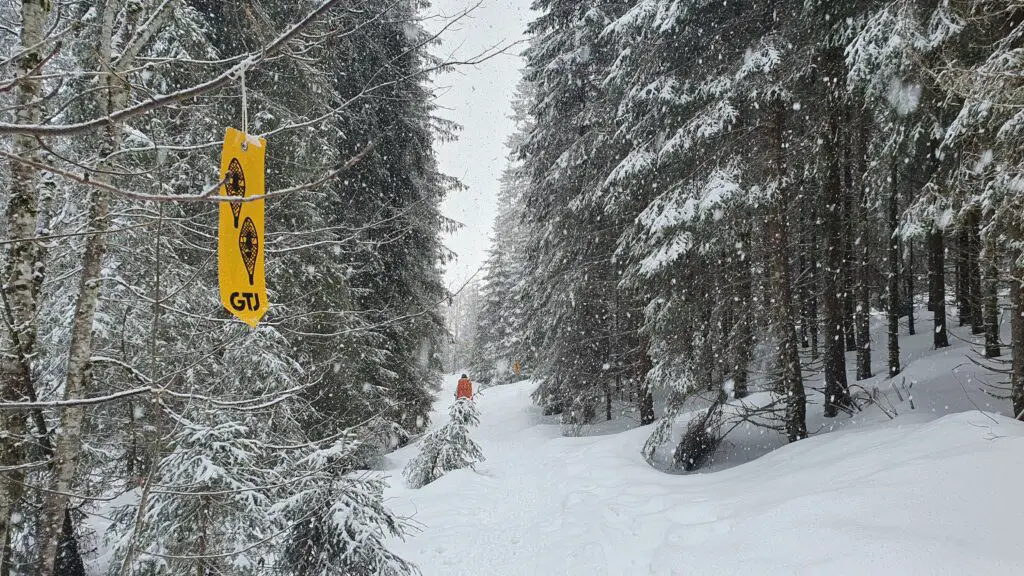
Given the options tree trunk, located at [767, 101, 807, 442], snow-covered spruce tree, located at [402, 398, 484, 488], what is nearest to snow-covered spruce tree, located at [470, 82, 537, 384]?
snow-covered spruce tree, located at [402, 398, 484, 488]

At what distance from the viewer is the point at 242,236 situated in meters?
2.41

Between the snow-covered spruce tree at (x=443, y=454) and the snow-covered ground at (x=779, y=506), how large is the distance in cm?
43

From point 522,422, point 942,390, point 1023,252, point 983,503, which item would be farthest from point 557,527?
point 522,422

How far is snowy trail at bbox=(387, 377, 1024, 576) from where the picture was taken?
3199mm

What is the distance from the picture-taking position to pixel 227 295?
2.37m

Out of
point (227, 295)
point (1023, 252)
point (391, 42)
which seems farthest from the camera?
point (391, 42)

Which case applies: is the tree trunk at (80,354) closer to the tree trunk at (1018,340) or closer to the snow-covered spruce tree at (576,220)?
the tree trunk at (1018,340)

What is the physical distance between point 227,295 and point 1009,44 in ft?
22.9

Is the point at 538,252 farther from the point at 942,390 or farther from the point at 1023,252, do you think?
the point at 1023,252

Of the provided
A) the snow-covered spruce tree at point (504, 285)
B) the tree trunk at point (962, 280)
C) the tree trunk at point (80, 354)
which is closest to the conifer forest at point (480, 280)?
the tree trunk at point (80, 354)

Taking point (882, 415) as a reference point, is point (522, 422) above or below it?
below

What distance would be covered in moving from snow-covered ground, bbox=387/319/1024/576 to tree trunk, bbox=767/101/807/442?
805 mm

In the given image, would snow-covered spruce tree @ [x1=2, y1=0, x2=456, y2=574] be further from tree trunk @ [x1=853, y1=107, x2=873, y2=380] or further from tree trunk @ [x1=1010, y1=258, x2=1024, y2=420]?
tree trunk @ [x1=853, y1=107, x2=873, y2=380]

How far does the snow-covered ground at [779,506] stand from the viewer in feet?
10.6
